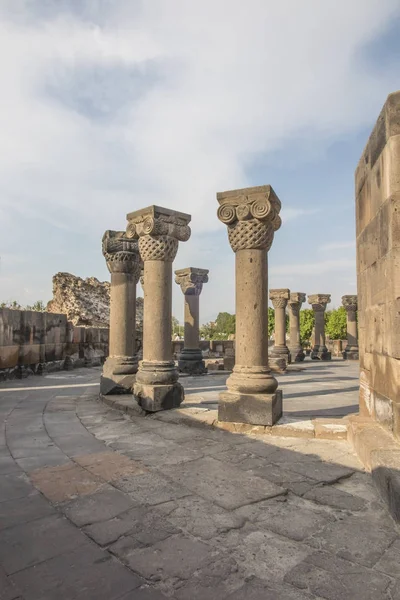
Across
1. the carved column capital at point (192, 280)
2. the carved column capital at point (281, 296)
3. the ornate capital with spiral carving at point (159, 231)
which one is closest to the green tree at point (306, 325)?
the carved column capital at point (281, 296)

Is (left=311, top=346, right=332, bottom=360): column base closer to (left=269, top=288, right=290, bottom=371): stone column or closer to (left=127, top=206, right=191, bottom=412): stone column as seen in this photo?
(left=269, top=288, right=290, bottom=371): stone column

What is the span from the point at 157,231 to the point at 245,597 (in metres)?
5.40

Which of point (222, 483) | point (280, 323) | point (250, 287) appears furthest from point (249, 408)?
point (280, 323)

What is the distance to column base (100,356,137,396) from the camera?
7.48 meters

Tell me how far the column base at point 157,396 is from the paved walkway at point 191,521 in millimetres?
1311

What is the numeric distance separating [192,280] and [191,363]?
9.45 feet

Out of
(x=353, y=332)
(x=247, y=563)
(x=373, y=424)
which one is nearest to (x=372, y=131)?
(x=373, y=424)

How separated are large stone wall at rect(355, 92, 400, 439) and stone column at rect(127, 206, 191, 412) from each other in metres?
3.00

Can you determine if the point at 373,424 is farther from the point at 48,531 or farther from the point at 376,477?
the point at 48,531

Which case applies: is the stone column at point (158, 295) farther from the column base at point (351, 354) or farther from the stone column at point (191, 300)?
the column base at point (351, 354)

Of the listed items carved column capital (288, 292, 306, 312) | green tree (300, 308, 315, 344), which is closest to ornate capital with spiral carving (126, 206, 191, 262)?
carved column capital (288, 292, 306, 312)

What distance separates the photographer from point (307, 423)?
5.01m

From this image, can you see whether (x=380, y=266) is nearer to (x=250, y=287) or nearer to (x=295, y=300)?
(x=250, y=287)

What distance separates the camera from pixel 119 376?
7520mm
